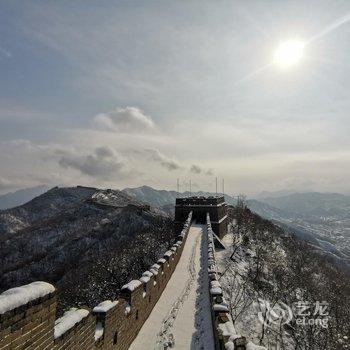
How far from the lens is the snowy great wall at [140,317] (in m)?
5.18

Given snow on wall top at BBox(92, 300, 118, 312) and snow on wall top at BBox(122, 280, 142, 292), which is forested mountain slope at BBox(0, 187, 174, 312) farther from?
snow on wall top at BBox(92, 300, 118, 312)

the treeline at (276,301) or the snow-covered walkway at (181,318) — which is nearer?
the snow-covered walkway at (181,318)

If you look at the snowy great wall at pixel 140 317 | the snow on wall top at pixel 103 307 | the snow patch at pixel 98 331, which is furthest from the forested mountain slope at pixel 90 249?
the snow patch at pixel 98 331

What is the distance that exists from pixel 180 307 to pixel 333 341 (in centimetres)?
1444

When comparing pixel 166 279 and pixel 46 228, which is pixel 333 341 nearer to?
pixel 166 279

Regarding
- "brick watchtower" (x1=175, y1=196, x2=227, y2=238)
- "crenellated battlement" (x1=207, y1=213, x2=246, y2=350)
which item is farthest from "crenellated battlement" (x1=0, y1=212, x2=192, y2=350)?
"brick watchtower" (x1=175, y1=196, x2=227, y2=238)

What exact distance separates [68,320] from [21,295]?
7.52 feet

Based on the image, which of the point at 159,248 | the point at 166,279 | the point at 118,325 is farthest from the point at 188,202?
the point at 118,325

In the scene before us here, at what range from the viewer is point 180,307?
51.5 feet

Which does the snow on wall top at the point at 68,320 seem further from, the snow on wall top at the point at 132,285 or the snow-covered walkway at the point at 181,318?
the snow-covered walkway at the point at 181,318

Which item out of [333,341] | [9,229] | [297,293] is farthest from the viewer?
[9,229]

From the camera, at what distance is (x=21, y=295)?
16.4 feet

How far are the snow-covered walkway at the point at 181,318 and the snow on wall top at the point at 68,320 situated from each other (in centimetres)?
471

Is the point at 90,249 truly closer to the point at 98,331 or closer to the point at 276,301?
the point at 276,301
